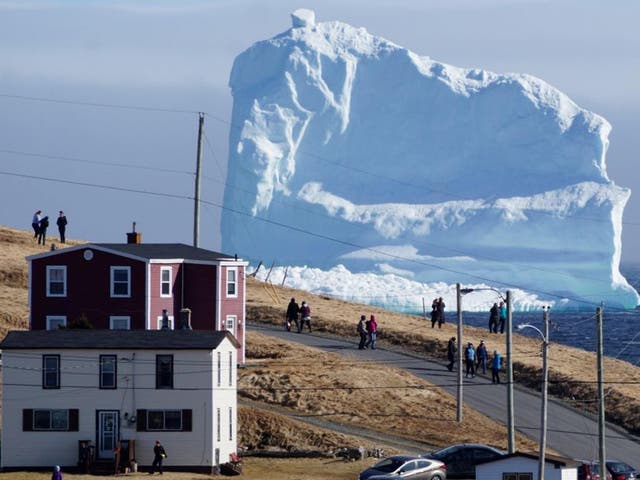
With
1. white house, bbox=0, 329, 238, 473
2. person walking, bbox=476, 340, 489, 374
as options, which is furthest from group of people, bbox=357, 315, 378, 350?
white house, bbox=0, 329, 238, 473

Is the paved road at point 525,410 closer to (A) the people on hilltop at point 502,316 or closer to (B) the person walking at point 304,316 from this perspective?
(B) the person walking at point 304,316

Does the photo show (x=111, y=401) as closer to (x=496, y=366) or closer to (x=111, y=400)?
(x=111, y=400)

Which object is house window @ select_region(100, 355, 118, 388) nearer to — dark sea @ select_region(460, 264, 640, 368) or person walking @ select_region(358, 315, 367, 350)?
person walking @ select_region(358, 315, 367, 350)

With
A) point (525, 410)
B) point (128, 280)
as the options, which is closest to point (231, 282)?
point (128, 280)

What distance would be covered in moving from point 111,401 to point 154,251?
46.3ft

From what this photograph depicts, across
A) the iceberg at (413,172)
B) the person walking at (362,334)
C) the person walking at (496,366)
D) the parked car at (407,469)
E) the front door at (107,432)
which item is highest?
the iceberg at (413,172)

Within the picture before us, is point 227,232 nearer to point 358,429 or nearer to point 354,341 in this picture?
point 354,341

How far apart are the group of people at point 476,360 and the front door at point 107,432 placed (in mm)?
20283

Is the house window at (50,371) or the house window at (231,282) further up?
the house window at (231,282)

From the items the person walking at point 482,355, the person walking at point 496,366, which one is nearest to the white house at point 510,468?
the person walking at point 496,366

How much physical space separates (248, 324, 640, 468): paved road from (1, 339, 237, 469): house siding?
48.2 feet

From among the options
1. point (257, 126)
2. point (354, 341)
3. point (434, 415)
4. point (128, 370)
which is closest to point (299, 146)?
point (257, 126)

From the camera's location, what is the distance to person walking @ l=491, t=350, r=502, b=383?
6631cm

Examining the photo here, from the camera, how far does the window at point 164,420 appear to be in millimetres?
51156
